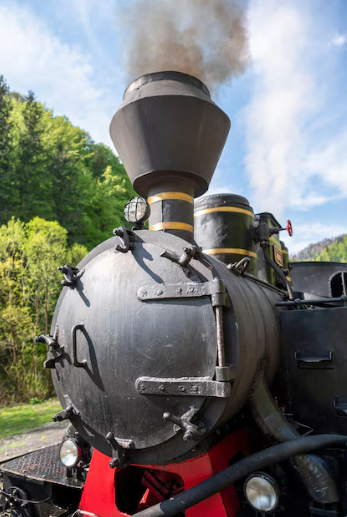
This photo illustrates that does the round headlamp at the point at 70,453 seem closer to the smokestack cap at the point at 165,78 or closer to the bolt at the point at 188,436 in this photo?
the bolt at the point at 188,436

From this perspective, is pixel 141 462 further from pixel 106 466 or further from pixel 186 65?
pixel 186 65

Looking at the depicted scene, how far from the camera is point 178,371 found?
210cm

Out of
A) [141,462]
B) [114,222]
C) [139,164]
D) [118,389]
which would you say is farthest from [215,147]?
[114,222]

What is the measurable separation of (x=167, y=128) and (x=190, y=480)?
96.3 inches

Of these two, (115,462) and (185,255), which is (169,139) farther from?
(115,462)

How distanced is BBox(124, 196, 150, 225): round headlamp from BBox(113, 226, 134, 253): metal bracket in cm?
12

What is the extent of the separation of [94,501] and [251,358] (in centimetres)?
149

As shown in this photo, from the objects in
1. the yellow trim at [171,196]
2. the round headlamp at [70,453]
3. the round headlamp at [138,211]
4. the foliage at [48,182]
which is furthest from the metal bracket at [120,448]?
the foliage at [48,182]

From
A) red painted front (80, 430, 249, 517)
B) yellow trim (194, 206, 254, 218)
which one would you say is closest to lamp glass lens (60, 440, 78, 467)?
red painted front (80, 430, 249, 517)

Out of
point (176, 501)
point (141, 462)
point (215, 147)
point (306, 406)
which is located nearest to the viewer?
point (176, 501)

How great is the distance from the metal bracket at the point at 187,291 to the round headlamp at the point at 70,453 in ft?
4.47

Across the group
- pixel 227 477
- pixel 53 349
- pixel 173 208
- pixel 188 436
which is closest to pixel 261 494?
pixel 227 477

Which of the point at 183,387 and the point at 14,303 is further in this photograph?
the point at 14,303

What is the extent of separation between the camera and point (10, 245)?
13602 millimetres
